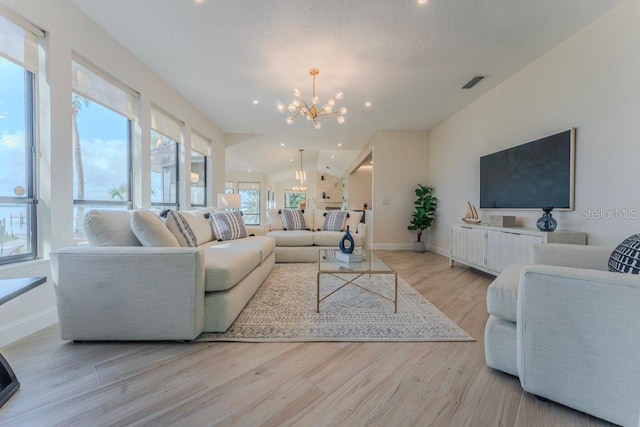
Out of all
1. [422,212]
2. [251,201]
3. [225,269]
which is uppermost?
[251,201]

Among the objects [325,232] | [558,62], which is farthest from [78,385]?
[558,62]

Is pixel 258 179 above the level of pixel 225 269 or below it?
above

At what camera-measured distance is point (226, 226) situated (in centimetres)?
350

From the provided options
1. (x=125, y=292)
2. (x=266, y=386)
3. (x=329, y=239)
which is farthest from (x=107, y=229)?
(x=329, y=239)

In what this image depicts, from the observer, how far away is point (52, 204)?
2086 millimetres

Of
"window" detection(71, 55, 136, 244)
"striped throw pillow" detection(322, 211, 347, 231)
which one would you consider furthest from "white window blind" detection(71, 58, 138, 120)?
"striped throw pillow" detection(322, 211, 347, 231)

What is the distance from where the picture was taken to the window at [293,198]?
15.2 meters

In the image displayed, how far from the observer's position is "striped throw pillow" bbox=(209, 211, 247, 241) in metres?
3.45

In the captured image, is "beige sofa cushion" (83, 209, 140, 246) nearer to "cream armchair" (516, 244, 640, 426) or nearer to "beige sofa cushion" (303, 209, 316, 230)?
"cream armchair" (516, 244, 640, 426)

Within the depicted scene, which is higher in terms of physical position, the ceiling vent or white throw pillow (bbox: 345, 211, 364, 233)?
the ceiling vent

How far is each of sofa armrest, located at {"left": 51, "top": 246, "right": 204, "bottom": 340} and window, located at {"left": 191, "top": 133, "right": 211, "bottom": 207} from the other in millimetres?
3643

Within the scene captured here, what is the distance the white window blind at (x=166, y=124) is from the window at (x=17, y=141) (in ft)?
5.41

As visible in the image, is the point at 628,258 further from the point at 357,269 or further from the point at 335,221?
the point at 335,221

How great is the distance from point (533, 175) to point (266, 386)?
3.49 metres
